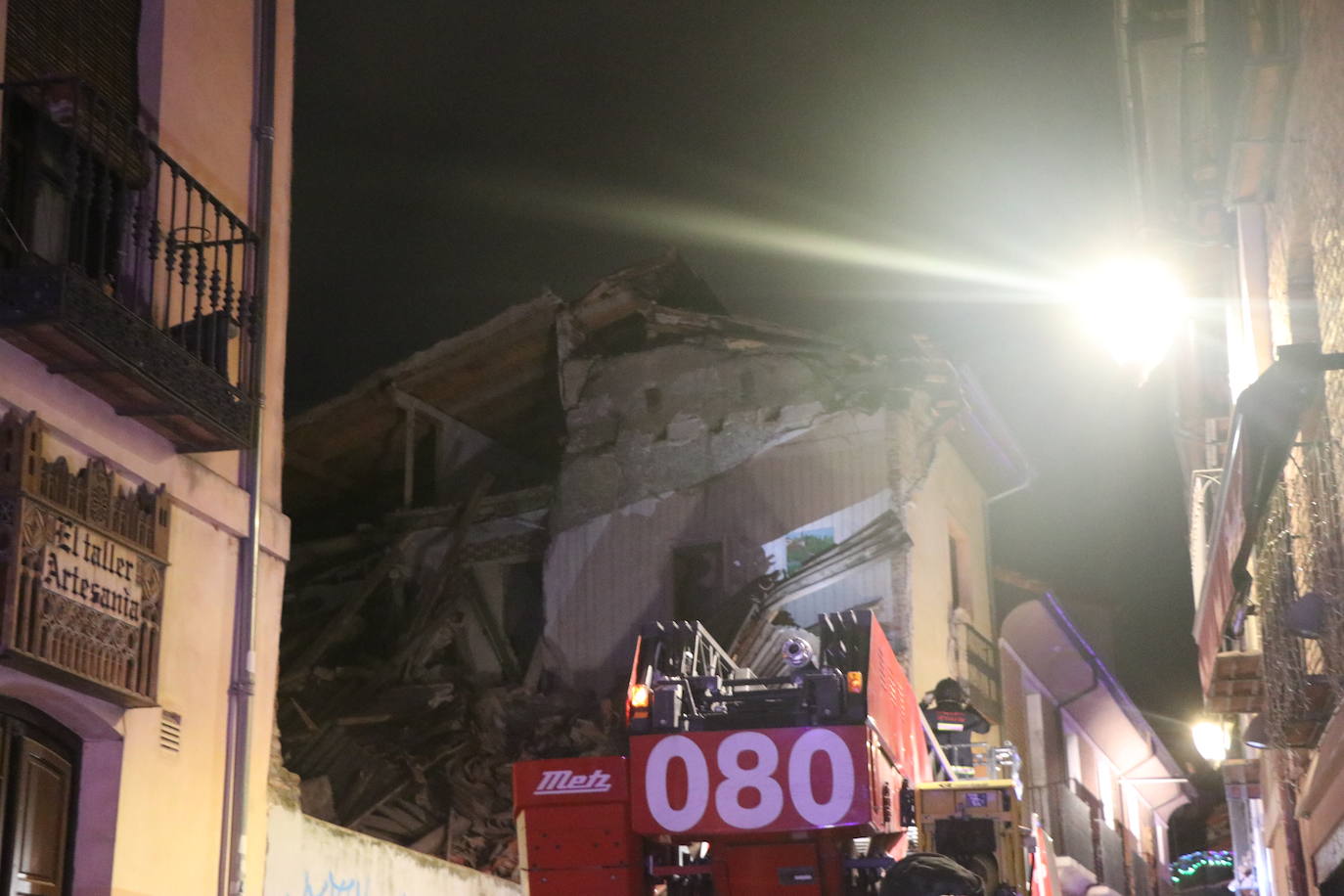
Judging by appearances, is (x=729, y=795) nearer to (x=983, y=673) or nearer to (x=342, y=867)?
(x=342, y=867)

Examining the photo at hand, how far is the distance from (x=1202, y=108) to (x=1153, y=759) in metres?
Answer: 22.6

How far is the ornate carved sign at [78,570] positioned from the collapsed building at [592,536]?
402 inches

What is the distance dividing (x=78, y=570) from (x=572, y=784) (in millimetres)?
2999

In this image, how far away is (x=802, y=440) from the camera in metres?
21.4

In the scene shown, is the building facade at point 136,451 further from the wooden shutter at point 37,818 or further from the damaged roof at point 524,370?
the damaged roof at point 524,370

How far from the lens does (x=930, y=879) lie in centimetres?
453

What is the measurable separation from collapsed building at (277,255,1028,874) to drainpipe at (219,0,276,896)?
29.0ft

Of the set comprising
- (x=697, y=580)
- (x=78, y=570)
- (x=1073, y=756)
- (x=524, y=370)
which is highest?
(x=524, y=370)

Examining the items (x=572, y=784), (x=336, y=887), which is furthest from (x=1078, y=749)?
(x=572, y=784)

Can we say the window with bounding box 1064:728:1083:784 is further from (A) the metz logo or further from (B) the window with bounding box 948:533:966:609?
(A) the metz logo

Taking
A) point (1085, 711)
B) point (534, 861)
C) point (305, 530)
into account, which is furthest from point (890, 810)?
point (1085, 711)

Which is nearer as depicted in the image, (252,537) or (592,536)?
(252,537)

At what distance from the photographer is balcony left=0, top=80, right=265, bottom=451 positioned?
25.7 ft

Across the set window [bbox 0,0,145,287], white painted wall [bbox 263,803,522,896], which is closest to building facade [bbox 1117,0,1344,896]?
white painted wall [bbox 263,803,522,896]
